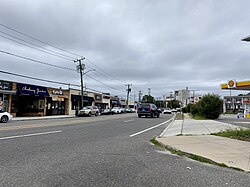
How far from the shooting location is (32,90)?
35469 mm

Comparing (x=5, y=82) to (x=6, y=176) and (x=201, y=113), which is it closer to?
(x=201, y=113)

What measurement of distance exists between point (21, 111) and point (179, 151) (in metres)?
34.5

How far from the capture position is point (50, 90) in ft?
130

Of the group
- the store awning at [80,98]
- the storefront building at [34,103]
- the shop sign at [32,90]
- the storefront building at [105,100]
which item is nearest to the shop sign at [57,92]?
the storefront building at [34,103]

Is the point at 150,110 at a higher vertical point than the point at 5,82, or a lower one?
lower

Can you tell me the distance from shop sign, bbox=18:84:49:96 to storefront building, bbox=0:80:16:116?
1151mm

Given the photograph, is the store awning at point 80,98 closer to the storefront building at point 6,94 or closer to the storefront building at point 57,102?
the storefront building at point 57,102

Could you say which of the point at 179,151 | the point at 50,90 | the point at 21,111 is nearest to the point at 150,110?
the point at 50,90

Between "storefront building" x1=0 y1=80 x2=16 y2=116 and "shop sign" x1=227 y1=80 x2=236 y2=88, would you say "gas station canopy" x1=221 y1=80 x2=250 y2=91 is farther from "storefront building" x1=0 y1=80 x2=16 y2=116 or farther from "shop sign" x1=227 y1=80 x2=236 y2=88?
"storefront building" x1=0 y1=80 x2=16 y2=116

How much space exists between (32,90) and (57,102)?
7.67 meters

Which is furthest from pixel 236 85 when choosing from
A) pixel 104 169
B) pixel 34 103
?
pixel 34 103

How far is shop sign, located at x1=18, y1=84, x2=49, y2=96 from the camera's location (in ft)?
110

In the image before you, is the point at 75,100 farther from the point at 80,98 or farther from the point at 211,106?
the point at 211,106

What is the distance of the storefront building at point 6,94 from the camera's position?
101 ft
